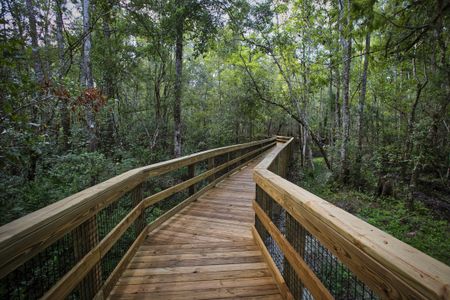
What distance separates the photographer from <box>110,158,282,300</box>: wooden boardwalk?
223 centimetres

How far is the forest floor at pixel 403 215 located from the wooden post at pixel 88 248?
20.7 ft

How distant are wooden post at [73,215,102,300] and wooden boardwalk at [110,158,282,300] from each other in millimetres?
353

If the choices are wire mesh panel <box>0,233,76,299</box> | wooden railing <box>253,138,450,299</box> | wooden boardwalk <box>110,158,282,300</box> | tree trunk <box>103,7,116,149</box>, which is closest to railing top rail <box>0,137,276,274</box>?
wire mesh panel <box>0,233,76,299</box>

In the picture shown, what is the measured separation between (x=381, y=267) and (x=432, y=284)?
210 millimetres

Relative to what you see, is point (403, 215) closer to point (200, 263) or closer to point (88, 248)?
point (200, 263)

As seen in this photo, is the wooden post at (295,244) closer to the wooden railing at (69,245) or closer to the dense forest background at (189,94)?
the wooden railing at (69,245)

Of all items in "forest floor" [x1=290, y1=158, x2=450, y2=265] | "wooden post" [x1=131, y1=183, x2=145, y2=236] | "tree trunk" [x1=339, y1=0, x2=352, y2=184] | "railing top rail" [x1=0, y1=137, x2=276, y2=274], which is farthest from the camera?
"tree trunk" [x1=339, y1=0, x2=352, y2=184]

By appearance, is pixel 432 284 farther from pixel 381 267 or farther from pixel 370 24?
pixel 370 24

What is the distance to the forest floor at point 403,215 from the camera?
555cm

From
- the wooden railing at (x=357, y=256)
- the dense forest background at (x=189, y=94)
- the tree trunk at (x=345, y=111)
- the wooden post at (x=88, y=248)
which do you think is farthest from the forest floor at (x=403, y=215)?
the wooden post at (x=88, y=248)

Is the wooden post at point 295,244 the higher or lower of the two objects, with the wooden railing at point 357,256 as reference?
lower

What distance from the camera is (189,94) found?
15.7m

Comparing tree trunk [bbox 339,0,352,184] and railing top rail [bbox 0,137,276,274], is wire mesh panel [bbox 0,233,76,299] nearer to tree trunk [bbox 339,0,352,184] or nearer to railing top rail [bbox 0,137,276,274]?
railing top rail [bbox 0,137,276,274]

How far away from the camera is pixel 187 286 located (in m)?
2.31
